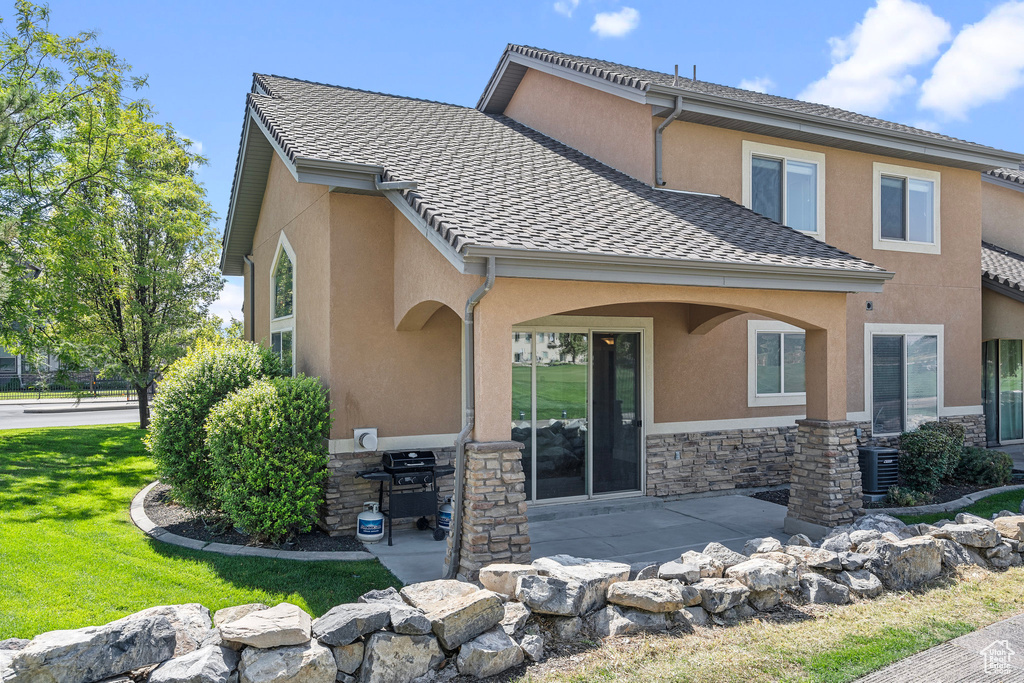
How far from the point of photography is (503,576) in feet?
16.5

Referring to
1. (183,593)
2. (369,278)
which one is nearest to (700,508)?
(369,278)

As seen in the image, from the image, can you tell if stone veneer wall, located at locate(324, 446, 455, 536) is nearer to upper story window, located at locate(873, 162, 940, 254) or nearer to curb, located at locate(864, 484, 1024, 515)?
curb, located at locate(864, 484, 1024, 515)

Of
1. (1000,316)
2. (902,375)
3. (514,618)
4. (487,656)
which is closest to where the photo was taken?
(487,656)

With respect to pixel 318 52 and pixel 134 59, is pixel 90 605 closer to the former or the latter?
pixel 318 52

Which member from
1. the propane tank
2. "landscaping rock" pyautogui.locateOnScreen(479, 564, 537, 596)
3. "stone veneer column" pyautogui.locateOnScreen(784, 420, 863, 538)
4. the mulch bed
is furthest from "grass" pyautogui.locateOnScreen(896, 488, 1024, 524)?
the mulch bed

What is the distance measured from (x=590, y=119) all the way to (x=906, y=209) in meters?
5.82

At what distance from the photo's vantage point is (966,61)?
109ft

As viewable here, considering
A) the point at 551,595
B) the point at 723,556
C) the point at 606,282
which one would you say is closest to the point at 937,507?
the point at 723,556

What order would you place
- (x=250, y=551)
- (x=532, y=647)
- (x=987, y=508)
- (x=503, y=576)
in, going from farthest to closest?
(x=987, y=508), (x=250, y=551), (x=503, y=576), (x=532, y=647)

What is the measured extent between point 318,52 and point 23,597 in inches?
428

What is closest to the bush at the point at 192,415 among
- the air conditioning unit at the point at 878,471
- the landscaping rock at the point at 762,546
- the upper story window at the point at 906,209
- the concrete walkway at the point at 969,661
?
the landscaping rock at the point at 762,546

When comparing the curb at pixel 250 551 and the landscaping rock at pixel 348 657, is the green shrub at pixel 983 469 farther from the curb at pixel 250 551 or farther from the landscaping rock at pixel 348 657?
the landscaping rock at pixel 348 657

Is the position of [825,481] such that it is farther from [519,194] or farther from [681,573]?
[519,194]

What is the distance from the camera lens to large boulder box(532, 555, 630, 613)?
16.1ft
